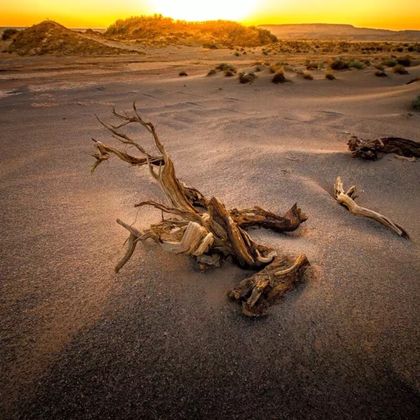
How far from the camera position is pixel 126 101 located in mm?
8078

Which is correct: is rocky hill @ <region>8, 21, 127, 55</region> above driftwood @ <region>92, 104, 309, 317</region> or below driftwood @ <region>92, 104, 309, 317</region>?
above

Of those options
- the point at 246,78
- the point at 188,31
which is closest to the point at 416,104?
the point at 246,78

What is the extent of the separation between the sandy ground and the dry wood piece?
89 millimetres

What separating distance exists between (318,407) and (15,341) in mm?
1655

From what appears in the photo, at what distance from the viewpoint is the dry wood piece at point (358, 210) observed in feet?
8.91

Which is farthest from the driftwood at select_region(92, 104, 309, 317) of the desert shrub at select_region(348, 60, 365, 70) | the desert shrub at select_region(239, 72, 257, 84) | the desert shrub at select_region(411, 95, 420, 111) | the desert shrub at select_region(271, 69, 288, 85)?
the desert shrub at select_region(348, 60, 365, 70)

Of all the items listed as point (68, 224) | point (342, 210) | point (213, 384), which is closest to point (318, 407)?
point (213, 384)

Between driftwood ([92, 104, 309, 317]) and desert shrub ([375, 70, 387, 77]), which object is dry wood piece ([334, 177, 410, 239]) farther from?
desert shrub ([375, 70, 387, 77])

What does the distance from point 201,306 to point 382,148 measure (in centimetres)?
390

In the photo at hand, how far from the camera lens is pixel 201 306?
187 cm

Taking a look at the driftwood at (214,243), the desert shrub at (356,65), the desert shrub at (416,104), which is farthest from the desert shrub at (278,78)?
the driftwood at (214,243)

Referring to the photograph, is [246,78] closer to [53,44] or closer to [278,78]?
[278,78]

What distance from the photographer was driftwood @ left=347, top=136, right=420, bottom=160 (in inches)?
166

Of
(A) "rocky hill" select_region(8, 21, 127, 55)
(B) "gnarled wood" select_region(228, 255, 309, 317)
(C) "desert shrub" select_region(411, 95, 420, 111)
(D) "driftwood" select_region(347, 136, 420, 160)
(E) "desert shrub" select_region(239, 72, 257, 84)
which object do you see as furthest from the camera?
(A) "rocky hill" select_region(8, 21, 127, 55)
